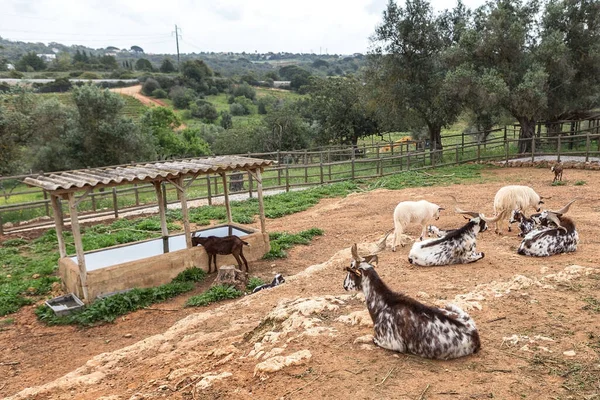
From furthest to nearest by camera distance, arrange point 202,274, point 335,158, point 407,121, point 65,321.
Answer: point 335,158, point 407,121, point 202,274, point 65,321

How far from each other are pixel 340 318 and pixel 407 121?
22.9 m

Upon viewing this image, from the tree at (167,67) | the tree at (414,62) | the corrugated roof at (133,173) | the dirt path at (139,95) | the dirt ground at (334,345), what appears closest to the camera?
the dirt ground at (334,345)

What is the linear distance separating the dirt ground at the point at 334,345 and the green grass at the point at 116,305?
0.18m

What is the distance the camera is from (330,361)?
4062mm

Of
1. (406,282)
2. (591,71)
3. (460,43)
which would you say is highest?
(460,43)

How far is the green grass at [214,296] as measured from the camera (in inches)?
312

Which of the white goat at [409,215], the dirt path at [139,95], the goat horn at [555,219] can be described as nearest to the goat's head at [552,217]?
the goat horn at [555,219]

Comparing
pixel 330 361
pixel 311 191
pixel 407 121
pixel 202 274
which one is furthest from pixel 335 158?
pixel 330 361

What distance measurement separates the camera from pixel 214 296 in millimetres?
8055

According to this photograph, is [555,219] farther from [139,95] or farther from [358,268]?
[139,95]

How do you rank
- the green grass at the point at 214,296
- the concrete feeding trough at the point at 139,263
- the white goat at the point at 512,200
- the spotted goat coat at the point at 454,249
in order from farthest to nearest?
the white goat at the point at 512,200
the concrete feeding trough at the point at 139,263
the green grass at the point at 214,296
the spotted goat coat at the point at 454,249

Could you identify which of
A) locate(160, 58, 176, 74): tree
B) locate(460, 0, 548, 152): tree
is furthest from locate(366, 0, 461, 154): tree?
locate(160, 58, 176, 74): tree

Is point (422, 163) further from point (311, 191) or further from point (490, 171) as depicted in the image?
point (311, 191)

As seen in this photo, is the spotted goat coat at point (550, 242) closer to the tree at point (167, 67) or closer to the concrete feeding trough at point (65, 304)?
the concrete feeding trough at point (65, 304)
